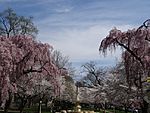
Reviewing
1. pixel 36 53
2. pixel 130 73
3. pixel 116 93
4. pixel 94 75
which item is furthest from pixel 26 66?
pixel 94 75

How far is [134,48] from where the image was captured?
79.2ft

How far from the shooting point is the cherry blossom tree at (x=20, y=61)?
77.4 feet

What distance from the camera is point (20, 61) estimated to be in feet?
81.8

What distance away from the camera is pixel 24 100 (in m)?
48.0

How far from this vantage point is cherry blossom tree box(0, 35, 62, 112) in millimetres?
23578

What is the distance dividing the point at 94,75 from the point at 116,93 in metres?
50.7

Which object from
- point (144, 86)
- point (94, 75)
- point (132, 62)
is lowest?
point (144, 86)

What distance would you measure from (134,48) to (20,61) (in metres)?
7.32

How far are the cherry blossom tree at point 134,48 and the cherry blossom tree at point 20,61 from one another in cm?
426

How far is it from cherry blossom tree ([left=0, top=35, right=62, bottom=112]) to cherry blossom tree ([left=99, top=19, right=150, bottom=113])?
4263 mm

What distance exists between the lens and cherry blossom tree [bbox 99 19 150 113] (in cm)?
2385

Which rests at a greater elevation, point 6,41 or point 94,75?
point 94,75

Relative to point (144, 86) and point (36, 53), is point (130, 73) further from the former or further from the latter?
point (36, 53)

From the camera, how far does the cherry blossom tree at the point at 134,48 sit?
78.2 ft
